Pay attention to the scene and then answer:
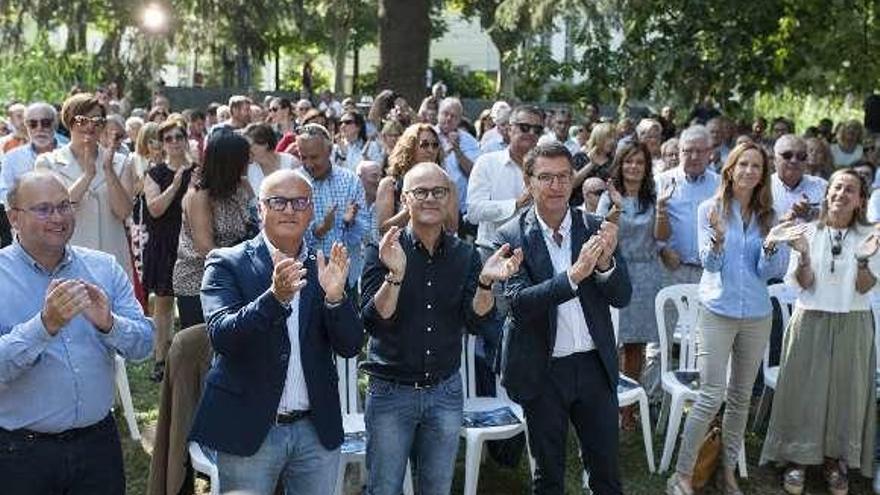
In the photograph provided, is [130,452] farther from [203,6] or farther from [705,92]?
[203,6]

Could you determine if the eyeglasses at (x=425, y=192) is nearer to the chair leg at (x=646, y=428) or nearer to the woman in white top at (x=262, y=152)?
the chair leg at (x=646, y=428)


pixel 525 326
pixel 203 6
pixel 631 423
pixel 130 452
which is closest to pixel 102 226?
pixel 130 452

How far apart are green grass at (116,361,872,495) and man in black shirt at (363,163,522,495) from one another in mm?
1433

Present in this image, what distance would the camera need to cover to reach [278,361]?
3.45 meters

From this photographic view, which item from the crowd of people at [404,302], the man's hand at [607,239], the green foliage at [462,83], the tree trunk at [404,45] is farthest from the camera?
the green foliage at [462,83]

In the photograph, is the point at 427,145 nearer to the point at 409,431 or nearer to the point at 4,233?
the point at 409,431

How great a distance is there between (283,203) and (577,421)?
1.69m

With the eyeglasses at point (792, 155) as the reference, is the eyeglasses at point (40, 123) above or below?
above

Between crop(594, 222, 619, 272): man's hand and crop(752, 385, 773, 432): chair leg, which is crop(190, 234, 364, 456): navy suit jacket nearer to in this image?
crop(594, 222, 619, 272): man's hand

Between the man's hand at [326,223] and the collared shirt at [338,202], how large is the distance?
0.10 feet

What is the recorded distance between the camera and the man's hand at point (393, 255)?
3.85 meters

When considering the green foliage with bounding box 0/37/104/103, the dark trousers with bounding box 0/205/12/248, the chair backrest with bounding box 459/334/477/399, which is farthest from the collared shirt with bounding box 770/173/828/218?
the green foliage with bounding box 0/37/104/103

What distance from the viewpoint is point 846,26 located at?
1404 centimetres

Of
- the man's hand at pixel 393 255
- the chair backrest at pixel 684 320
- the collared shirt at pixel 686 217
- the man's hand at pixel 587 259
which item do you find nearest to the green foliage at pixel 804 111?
the collared shirt at pixel 686 217
